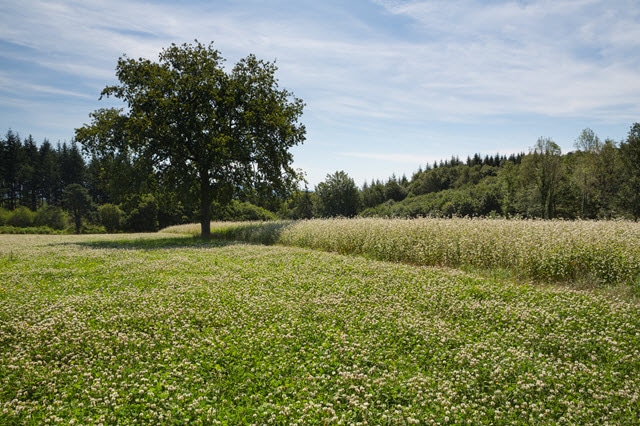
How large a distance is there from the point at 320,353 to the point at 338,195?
316 feet

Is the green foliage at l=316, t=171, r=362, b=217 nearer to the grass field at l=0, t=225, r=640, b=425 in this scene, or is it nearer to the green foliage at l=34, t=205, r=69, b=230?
the green foliage at l=34, t=205, r=69, b=230

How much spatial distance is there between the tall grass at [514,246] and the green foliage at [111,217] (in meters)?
54.7

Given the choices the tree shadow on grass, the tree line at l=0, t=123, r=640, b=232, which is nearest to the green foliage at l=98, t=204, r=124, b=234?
Result: the tree line at l=0, t=123, r=640, b=232

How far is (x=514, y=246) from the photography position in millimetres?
14180

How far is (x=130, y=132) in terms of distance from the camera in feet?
94.5

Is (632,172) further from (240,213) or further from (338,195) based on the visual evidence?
(338,195)

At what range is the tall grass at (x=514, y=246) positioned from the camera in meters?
12.3

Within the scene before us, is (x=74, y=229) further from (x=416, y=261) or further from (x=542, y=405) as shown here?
(x=542, y=405)

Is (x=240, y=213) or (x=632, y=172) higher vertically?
(x=632, y=172)

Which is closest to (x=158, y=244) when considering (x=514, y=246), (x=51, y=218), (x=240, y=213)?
(x=514, y=246)

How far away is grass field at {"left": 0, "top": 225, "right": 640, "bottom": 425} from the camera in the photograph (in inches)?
211

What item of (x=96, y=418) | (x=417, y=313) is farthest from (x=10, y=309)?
(x=417, y=313)

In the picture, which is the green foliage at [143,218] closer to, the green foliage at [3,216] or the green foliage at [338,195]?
the green foliage at [3,216]

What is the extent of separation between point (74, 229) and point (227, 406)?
244ft
